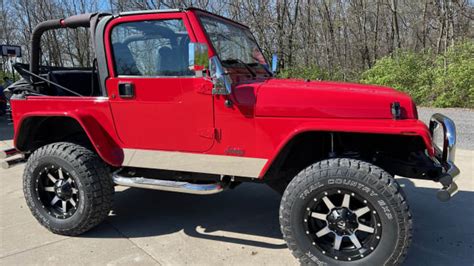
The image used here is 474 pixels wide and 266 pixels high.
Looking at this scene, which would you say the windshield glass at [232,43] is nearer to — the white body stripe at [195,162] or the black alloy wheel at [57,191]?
the white body stripe at [195,162]

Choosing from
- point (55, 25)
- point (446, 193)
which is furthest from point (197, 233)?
point (55, 25)

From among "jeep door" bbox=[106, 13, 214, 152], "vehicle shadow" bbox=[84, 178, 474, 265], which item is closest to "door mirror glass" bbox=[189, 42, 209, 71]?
"jeep door" bbox=[106, 13, 214, 152]

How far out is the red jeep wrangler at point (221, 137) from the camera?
2871 millimetres

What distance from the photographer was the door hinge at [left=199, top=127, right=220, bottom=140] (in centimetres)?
324

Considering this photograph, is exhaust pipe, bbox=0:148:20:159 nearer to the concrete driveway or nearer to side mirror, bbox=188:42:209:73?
the concrete driveway

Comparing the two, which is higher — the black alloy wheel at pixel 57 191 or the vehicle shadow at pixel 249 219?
the black alloy wheel at pixel 57 191

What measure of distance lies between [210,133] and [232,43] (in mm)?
1002

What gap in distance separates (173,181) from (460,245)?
254 cm

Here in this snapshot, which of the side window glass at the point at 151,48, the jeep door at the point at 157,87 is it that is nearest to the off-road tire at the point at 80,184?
the jeep door at the point at 157,87

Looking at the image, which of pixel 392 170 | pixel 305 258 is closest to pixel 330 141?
pixel 392 170

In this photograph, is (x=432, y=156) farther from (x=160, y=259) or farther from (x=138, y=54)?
(x=138, y=54)

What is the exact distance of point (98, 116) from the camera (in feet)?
12.0

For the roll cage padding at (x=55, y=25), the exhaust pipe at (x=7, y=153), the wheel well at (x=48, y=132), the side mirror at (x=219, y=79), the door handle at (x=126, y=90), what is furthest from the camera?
the exhaust pipe at (x=7, y=153)

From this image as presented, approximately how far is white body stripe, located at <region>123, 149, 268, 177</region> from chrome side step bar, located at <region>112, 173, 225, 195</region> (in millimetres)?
119
